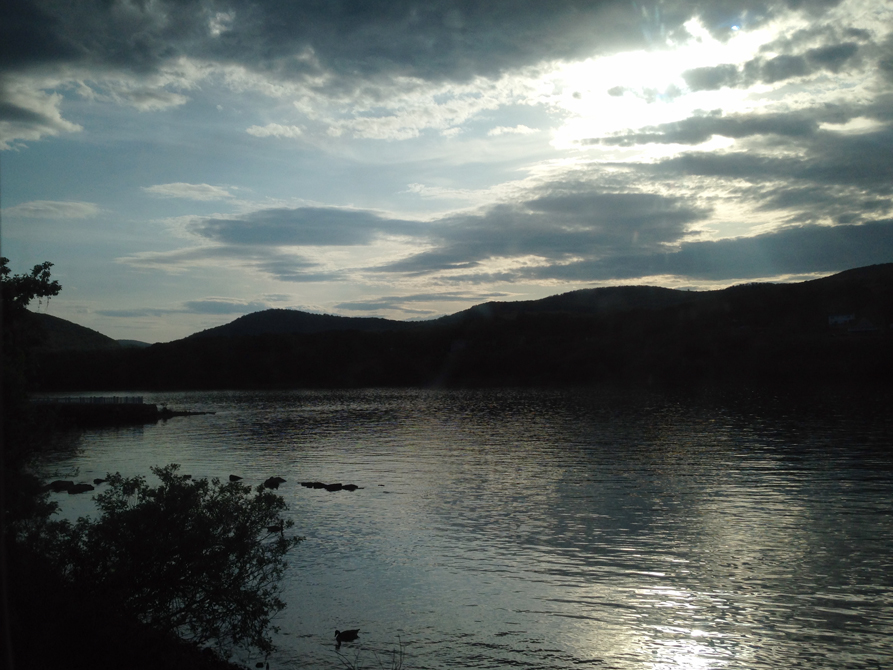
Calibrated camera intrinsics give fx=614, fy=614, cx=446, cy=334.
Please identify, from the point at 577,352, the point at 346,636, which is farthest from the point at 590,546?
the point at 577,352

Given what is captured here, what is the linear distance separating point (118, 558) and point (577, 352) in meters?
139

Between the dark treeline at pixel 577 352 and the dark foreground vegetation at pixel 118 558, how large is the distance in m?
111

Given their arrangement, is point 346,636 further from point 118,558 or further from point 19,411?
point 19,411

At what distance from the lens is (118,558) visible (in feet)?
40.2

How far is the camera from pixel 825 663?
12.8m

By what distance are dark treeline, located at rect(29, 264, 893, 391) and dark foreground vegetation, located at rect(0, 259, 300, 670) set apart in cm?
11092

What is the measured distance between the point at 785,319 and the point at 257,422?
391 ft

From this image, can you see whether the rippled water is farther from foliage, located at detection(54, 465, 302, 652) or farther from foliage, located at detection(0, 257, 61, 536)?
foliage, located at detection(0, 257, 61, 536)

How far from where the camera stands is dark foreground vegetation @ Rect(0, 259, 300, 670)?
36.3ft

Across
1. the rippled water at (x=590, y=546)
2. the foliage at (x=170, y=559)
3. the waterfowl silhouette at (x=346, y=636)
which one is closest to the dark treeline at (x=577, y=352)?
the rippled water at (x=590, y=546)

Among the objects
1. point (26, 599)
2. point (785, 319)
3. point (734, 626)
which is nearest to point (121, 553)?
point (26, 599)

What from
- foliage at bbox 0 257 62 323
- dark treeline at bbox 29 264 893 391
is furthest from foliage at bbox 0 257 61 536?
dark treeline at bbox 29 264 893 391

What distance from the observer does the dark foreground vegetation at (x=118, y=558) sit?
11062 millimetres

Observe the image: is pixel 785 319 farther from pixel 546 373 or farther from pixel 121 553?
pixel 121 553
